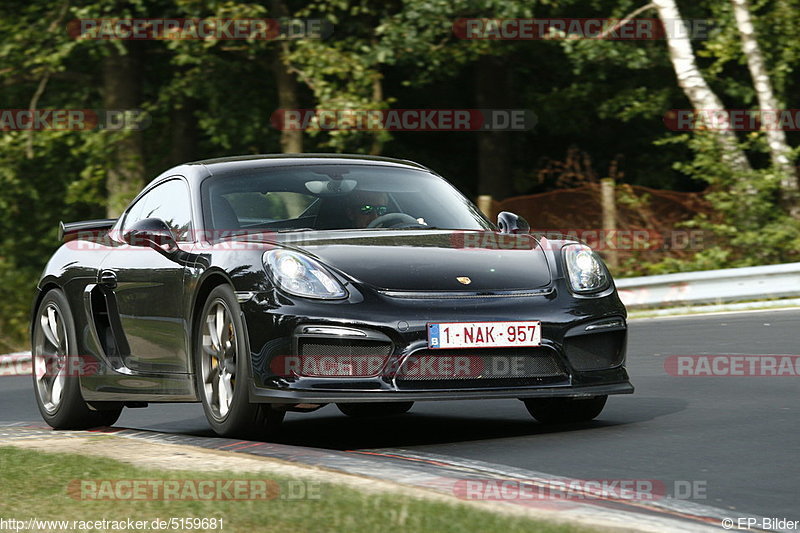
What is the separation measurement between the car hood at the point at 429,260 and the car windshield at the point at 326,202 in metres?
0.30

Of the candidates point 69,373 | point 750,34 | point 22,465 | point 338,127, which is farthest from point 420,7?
point 22,465

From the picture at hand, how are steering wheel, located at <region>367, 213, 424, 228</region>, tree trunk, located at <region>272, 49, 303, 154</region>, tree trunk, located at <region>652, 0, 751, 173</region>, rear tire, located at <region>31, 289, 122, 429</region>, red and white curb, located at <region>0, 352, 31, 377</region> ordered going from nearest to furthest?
steering wheel, located at <region>367, 213, 424, 228</region> < rear tire, located at <region>31, 289, 122, 429</region> < red and white curb, located at <region>0, 352, 31, 377</region> < tree trunk, located at <region>652, 0, 751, 173</region> < tree trunk, located at <region>272, 49, 303, 154</region>

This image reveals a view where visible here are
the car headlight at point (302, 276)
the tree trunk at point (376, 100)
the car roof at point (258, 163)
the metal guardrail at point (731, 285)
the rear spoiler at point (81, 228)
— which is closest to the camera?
the car headlight at point (302, 276)

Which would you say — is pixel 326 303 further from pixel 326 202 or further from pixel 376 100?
pixel 376 100

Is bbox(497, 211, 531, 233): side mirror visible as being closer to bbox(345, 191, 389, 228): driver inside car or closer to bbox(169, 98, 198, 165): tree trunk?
bbox(345, 191, 389, 228): driver inside car

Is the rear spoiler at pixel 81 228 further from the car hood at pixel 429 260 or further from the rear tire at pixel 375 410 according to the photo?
the car hood at pixel 429 260

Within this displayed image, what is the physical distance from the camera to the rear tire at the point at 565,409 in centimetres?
814

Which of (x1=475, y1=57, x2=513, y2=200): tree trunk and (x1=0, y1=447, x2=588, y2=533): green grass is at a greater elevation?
(x1=475, y1=57, x2=513, y2=200): tree trunk

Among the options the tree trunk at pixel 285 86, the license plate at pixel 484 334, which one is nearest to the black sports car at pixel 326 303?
the license plate at pixel 484 334

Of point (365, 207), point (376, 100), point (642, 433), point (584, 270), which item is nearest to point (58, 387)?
point (365, 207)

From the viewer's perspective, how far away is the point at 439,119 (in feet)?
97.6

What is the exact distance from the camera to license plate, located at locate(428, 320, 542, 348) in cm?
710

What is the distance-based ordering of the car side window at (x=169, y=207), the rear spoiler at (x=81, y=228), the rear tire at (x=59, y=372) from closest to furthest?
the car side window at (x=169, y=207), the rear tire at (x=59, y=372), the rear spoiler at (x=81, y=228)

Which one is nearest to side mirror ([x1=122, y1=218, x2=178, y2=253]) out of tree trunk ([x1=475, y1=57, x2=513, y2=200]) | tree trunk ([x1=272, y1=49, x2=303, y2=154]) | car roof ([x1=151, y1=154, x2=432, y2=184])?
car roof ([x1=151, y1=154, x2=432, y2=184])
